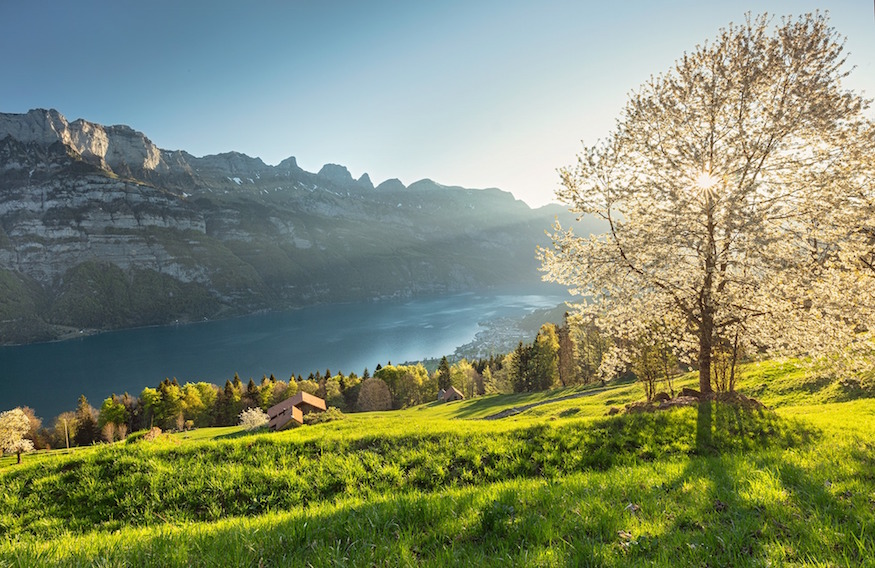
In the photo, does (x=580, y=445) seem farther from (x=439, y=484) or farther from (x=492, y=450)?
(x=439, y=484)

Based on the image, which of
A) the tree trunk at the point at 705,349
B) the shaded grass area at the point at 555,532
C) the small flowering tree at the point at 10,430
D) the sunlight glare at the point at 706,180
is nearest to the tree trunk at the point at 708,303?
the tree trunk at the point at 705,349

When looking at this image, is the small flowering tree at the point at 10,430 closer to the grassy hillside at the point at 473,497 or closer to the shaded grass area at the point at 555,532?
the grassy hillside at the point at 473,497

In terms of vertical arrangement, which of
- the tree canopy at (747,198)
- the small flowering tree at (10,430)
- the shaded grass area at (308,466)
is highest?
the tree canopy at (747,198)

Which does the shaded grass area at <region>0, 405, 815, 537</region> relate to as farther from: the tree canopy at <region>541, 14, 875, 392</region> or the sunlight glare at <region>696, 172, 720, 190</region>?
the sunlight glare at <region>696, 172, 720, 190</region>

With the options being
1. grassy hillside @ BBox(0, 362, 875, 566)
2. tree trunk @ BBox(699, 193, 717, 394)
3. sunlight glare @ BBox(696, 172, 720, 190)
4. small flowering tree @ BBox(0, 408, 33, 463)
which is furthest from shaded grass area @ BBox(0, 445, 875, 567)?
small flowering tree @ BBox(0, 408, 33, 463)

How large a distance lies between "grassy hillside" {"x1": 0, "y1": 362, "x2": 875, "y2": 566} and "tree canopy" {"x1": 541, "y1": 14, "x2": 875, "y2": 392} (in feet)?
11.5

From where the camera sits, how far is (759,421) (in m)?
10.9

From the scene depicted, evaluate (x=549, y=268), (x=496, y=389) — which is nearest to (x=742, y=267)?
(x=549, y=268)

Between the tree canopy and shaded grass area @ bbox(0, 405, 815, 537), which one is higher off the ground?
the tree canopy

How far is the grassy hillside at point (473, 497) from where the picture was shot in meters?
3.91

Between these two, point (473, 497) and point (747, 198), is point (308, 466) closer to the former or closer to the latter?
point (473, 497)

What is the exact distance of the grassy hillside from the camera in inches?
154

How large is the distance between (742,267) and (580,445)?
8601 mm

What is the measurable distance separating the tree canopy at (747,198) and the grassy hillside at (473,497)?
351cm
